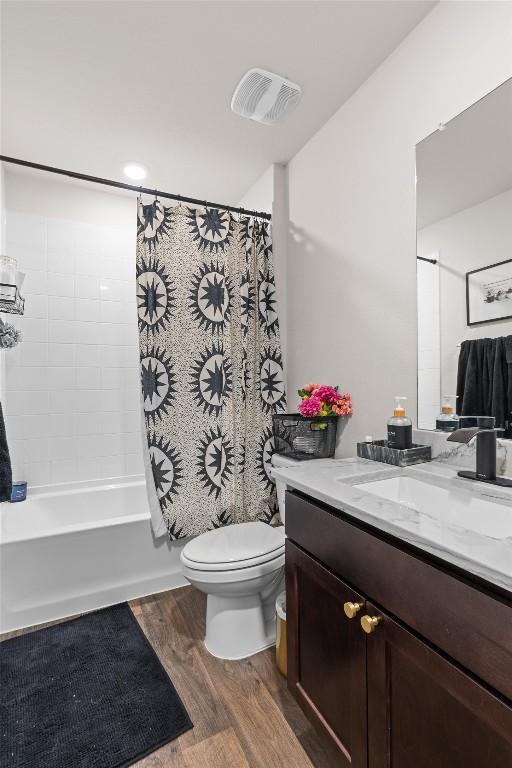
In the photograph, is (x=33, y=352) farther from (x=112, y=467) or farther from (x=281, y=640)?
(x=281, y=640)

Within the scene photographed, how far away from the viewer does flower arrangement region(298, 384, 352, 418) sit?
6.08ft

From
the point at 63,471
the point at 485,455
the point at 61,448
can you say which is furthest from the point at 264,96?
the point at 63,471

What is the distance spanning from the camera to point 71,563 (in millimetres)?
1970

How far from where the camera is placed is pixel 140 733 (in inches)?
51.0

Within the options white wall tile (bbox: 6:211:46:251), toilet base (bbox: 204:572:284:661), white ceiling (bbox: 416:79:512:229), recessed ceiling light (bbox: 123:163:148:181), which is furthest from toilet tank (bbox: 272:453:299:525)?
white wall tile (bbox: 6:211:46:251)

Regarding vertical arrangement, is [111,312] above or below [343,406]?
above

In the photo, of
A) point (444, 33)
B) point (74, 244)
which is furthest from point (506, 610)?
point (74, 244)

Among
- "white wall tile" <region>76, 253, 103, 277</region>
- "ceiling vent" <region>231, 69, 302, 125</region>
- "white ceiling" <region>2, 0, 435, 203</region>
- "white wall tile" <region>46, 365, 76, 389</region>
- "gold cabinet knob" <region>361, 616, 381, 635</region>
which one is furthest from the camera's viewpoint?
"white wall tile" <region>76, 253, 103, 277</region>

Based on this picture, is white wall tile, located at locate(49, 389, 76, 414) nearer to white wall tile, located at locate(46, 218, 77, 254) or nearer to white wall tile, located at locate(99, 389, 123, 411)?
white wall tile, located at locate(99, 389, 123, 411)

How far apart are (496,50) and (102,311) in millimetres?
2456

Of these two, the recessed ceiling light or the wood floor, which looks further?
the recessed ceiling light

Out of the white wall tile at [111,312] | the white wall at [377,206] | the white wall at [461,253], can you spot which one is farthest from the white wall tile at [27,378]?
the white wall at [461,253]

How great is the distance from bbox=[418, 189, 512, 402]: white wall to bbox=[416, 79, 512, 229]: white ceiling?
0.04 meters

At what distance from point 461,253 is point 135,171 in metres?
2.02
